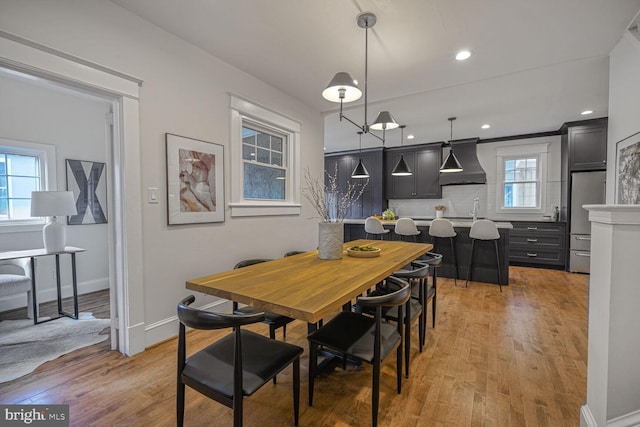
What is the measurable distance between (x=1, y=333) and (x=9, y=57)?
2400mm

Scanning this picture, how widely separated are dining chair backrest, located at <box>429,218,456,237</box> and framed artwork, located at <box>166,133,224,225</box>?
10.4 feet

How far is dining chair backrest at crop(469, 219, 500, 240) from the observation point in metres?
3.95

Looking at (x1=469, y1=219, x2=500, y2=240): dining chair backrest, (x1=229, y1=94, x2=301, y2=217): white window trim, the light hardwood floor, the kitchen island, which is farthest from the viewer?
the kitchen island

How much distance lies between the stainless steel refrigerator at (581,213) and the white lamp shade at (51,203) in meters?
7.27

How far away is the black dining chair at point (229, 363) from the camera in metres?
1.14

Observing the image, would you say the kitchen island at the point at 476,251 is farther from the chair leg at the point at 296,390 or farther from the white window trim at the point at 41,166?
the white window trim at the point at 41,166

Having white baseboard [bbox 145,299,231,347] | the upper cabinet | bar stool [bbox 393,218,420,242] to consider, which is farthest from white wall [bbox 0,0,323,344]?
the upper cabinet

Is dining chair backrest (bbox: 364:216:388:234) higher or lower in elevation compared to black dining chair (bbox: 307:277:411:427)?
higher

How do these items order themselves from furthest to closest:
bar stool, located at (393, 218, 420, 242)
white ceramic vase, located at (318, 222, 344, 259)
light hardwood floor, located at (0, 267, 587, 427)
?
bar stool, located at (393, 218, 420, 242), white ceramic vase, located at (318, 222, 344, 259), light hardwood floor, located at (0, 267, 587, 427)

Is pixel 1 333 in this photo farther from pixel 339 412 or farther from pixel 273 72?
pixel 273 72

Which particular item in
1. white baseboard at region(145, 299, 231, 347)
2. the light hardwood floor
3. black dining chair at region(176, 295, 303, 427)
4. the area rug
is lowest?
the light hardwood floor

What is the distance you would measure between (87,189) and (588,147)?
7772 millimetres

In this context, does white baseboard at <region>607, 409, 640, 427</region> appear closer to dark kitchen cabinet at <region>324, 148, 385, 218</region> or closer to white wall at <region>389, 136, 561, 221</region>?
white wall at <region>389, 136, 561, 221</region>

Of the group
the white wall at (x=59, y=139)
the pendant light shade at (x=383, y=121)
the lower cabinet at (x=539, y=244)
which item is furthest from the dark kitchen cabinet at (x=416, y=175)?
the white wall at (x=59, y=139)
